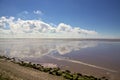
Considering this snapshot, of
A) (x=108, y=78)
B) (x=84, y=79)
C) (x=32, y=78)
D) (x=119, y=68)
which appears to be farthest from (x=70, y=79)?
(x=119, y=68)

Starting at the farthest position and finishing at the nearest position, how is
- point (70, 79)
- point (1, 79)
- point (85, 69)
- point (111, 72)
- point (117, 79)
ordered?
point (85, 69) < point (111, 72) < point (117, 79) < point (70, 79) < point (1, 79)

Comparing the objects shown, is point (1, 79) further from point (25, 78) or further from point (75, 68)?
point (75, 68)

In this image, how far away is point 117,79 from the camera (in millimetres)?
14617

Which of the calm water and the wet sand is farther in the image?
the calm water

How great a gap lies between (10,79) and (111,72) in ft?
37.4

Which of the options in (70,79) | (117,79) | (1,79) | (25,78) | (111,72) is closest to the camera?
(1,79)

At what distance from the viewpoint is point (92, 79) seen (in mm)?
13383

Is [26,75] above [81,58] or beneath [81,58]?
beneath

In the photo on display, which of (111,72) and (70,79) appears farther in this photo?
(111,72)

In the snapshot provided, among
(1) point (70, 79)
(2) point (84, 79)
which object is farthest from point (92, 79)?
(1) point (70, 79)

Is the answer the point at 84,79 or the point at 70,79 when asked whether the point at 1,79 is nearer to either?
the point at 70,79

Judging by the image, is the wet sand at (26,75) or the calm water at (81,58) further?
the calm water at (81,58)

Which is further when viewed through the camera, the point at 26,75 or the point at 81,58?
the point at 81,58

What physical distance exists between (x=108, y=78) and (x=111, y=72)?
217cm
